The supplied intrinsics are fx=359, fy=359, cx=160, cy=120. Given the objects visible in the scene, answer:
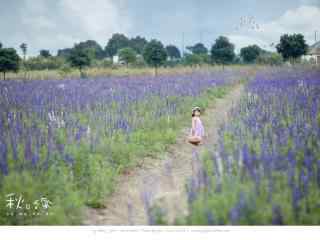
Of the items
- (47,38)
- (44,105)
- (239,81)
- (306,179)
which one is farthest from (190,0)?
(239,81)

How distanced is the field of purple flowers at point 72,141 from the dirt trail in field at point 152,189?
6.6 inches

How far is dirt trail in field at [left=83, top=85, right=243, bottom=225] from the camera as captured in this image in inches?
142

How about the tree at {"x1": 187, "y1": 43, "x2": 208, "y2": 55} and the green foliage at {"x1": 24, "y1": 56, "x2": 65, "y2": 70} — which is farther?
the green foliage at {"x1": 24, "y1": 56, "x2": 65, "y2": 70}

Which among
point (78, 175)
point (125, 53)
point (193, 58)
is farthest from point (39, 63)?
point (78, 175)

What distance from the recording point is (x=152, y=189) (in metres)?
4.19

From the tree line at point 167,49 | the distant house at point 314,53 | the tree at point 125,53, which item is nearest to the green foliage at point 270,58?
the tree line at point 167,49

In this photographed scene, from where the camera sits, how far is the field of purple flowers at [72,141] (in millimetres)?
3941

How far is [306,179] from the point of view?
337 centimetres

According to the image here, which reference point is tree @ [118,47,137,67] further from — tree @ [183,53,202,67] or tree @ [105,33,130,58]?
tree @ [183,53,202,67]

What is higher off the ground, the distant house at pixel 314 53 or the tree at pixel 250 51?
the tree at pixel 250 51

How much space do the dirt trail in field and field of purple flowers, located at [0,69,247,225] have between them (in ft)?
Answer: 0.55

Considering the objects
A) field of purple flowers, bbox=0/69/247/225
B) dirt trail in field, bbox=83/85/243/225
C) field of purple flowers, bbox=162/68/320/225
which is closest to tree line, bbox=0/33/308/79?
field of purple flowers, bbox=0/69/247/225

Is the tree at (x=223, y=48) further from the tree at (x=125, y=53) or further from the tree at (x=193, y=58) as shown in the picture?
the tree at (x=125, y=53)
